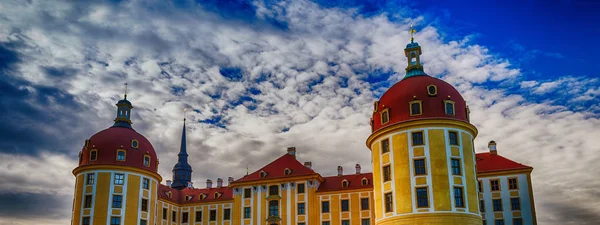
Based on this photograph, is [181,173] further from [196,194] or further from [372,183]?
[372,183]

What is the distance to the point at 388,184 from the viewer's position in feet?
146

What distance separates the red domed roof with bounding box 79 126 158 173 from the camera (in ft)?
192

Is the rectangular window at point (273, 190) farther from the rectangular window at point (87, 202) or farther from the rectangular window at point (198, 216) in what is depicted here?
the rectangular window at point (87, 202)

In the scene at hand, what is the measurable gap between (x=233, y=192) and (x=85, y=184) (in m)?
17.9

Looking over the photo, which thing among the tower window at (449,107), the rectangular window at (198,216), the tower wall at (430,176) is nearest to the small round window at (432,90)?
the tower window at (449,107)

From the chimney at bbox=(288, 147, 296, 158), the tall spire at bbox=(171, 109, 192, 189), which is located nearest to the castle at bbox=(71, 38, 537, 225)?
the chimney at bbox=(288, 147, 296, 158)

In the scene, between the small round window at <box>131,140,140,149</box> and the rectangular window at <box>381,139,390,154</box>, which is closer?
the rectangular window at <box>381,139,390,154</box>

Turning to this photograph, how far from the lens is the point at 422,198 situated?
4238cm

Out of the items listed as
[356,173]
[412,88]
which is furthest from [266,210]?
[412,88]

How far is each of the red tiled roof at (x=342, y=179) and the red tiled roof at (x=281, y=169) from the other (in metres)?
2.62

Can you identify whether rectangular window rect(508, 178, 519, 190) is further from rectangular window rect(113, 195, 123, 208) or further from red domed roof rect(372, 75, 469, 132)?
rectangular window rect(113, 195, 123, 208)

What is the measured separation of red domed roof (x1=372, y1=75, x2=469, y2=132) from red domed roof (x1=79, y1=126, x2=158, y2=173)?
1065 inches

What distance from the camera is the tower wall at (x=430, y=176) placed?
137 feet

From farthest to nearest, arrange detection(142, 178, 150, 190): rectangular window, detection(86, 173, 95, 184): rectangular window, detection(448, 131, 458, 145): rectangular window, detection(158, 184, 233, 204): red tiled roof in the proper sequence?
detection(158, 184, 233, 204): red tiled roof, detection(142, 178, 150, 190): rectangular window, detection(86, 173, 95, 184): rectangular window, detection(448, 131, 458, 145): rectangular window
